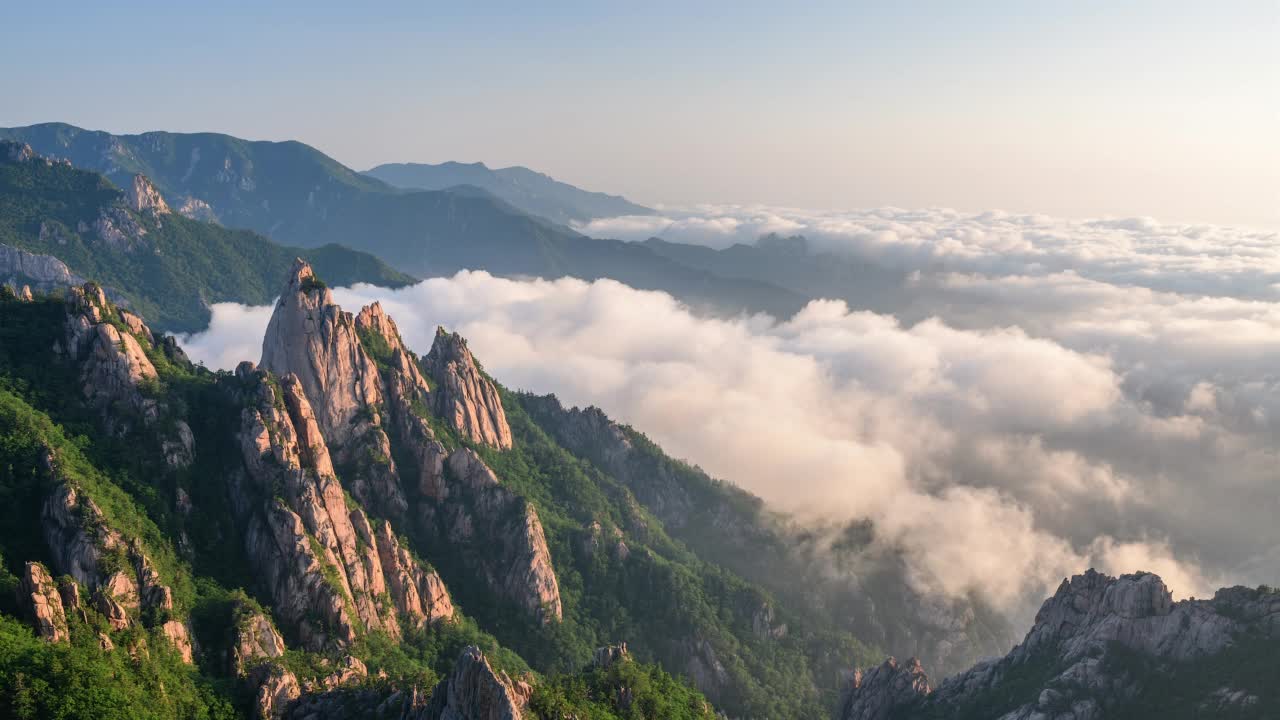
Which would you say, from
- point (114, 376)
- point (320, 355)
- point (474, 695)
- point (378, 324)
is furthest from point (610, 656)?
point (378, 324)

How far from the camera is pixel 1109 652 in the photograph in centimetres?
10800

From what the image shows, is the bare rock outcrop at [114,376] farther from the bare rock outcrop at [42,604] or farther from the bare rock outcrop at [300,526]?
the bare rock outcrop at [42,604]

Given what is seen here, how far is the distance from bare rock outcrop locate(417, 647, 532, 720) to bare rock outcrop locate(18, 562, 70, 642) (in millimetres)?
35677

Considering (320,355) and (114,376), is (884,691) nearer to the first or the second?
(320,355)

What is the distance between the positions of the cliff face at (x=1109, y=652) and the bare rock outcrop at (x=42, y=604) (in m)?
105

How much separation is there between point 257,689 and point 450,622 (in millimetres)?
56224

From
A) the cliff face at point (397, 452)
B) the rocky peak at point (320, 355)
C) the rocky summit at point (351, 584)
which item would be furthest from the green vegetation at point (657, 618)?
the rocky peak at point (320, 355)

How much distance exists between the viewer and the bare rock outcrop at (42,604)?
77.9 meters

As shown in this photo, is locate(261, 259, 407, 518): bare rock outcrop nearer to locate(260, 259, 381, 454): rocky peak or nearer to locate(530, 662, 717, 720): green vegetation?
locate(260, 259, 381, 454): rocky peak

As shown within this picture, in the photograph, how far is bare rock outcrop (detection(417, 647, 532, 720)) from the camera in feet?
252

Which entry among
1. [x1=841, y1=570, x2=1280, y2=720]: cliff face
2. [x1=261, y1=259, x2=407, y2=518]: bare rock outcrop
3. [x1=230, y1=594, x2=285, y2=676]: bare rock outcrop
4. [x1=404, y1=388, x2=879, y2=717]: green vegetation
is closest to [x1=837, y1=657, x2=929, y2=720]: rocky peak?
[x1=841, y1=570, x2=1280, y2=720]: cliff face

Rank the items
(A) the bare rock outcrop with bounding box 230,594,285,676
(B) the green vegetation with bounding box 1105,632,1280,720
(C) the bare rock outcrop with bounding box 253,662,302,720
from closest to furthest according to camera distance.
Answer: (C) the bare rock outcrop with bounding box 253,662,302,720 → (B) the green vegetation with bounding box 1105,632,1280,720 → (A) the bare rock outcrop with bounding box 230,594,285,676

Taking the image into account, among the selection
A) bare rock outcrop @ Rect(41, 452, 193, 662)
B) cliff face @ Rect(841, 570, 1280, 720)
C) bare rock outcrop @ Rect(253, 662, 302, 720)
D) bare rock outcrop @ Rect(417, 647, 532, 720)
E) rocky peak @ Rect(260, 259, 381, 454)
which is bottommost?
cliff face @ Rect(841, 570, 1280, 720)

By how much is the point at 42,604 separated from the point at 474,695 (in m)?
41.4
